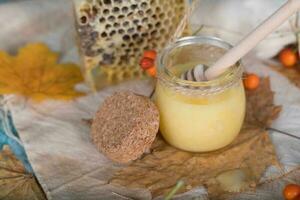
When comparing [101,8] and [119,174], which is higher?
[101,8]

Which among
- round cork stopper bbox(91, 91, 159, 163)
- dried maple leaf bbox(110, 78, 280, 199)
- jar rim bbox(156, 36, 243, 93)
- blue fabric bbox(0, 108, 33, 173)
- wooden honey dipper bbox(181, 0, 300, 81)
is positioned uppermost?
wooden honey dipper bbox(181, 0, 300, 81)

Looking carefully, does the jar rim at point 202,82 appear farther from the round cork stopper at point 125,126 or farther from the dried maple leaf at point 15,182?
the dried maple leaf at point 15,182

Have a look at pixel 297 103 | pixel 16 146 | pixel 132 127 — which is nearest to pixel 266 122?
pixel 297 103

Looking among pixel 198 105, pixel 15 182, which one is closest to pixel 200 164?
pixel 198 105

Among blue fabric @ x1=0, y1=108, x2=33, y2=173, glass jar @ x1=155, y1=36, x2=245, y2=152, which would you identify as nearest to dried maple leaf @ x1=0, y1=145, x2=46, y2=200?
blue fabric @ x1=0, y1=108, x2=33, y2=173

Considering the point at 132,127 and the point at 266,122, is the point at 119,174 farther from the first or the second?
the point at 266,122

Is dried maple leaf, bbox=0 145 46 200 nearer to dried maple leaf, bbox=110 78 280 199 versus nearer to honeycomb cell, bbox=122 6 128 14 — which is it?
dried maple leaf, bbox=110 78 280 199
